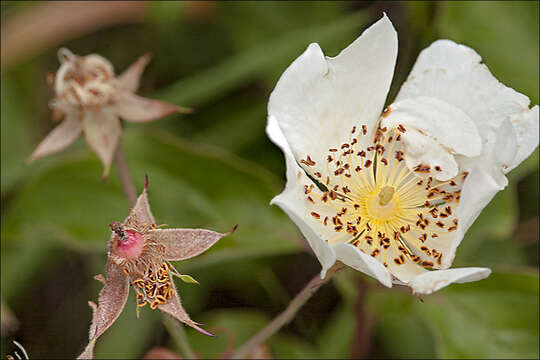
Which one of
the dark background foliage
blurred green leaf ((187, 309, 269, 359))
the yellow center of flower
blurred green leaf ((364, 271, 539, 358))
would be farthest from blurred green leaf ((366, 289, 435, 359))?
the yellow center of flower

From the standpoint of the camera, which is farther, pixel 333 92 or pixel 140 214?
pixel 333 92

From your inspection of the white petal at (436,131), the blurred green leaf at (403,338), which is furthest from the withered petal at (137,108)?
the blurred green leaf at (403,338)

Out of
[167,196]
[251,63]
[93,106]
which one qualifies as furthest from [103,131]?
[251,63]

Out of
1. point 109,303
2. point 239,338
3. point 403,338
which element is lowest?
point 403,338

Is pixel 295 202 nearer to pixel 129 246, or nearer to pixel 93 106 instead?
pixel 129 246

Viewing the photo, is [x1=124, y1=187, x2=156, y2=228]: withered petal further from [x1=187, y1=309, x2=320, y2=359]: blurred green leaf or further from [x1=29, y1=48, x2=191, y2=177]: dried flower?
[x1=187, y1=309, x2=320, y2=359]: blurred green leaf

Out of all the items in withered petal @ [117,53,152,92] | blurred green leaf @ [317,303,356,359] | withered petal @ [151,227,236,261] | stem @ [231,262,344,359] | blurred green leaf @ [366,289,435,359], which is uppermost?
withered petal @ [117,53,152,92]
